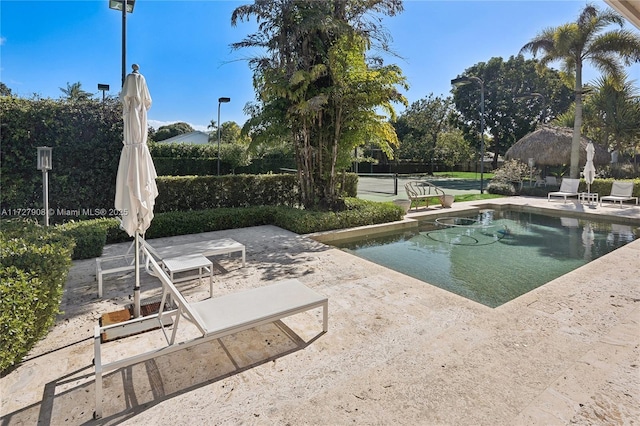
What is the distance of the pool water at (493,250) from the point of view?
545 cm

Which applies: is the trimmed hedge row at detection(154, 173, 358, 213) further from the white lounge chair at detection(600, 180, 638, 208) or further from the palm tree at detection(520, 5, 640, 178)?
the palm tree at detection(520, 5, 640, 178)

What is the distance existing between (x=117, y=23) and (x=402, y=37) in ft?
26.7

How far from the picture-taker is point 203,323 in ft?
8.91

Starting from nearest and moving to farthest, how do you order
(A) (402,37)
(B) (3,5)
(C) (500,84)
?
(B) (3,5)
(A) (402,37)
(C) (500,84)

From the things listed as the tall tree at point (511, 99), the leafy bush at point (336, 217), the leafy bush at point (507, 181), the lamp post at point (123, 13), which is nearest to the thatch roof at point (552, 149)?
the leafy bush at point (507, 181)

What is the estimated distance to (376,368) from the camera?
2.81 meters

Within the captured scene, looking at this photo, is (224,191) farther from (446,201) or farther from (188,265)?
(446,201)

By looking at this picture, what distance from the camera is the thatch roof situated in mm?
19578

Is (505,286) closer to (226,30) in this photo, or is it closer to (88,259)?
(88,259)

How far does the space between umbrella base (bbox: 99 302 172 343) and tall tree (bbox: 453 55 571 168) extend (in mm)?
38026

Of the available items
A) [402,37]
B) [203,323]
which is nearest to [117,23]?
[402,37]

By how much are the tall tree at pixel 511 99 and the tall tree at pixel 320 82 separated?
29.9 meters

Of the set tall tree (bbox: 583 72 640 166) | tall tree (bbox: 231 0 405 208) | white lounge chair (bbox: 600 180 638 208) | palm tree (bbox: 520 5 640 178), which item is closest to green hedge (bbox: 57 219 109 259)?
tall tree (bbox: 231 0 405 208)

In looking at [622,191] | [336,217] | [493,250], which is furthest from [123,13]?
[622,191]
